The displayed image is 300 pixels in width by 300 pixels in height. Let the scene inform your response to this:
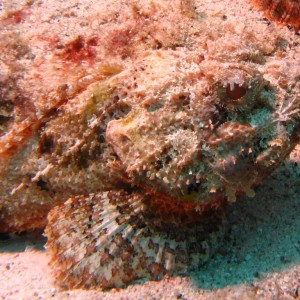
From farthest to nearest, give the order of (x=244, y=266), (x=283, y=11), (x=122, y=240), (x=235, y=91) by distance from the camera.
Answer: (x=283, y=11)
(x=122, y=240)
(x=244, y=266)
(x=235, y=91)

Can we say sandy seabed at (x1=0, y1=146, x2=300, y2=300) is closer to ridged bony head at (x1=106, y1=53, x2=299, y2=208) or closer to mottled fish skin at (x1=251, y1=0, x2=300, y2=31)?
ridged bony head at (x1=106, y1=53, x2=299, y2=208)

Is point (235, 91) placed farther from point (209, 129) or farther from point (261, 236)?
point (261, 236)

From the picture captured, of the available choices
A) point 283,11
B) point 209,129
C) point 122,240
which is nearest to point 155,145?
point 209,129

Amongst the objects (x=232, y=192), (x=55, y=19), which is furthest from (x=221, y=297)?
(x=55, y=19)

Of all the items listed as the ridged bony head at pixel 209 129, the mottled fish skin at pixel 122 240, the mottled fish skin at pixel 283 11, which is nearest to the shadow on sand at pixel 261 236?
the mottled fish skin at pixel 122 240

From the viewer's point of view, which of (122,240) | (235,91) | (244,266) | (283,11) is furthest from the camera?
(283,11)

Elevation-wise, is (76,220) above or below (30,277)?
above

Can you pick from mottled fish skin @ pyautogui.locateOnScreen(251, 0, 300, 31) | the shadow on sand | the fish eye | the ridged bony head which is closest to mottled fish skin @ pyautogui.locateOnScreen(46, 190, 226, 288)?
the shadow on sand

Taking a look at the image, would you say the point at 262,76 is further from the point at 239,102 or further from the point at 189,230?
the point at 189,230

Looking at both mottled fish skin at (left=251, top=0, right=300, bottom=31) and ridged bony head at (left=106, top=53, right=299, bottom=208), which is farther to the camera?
mottled fish skin at (left=251, top=0, right=300, bottom=31)
